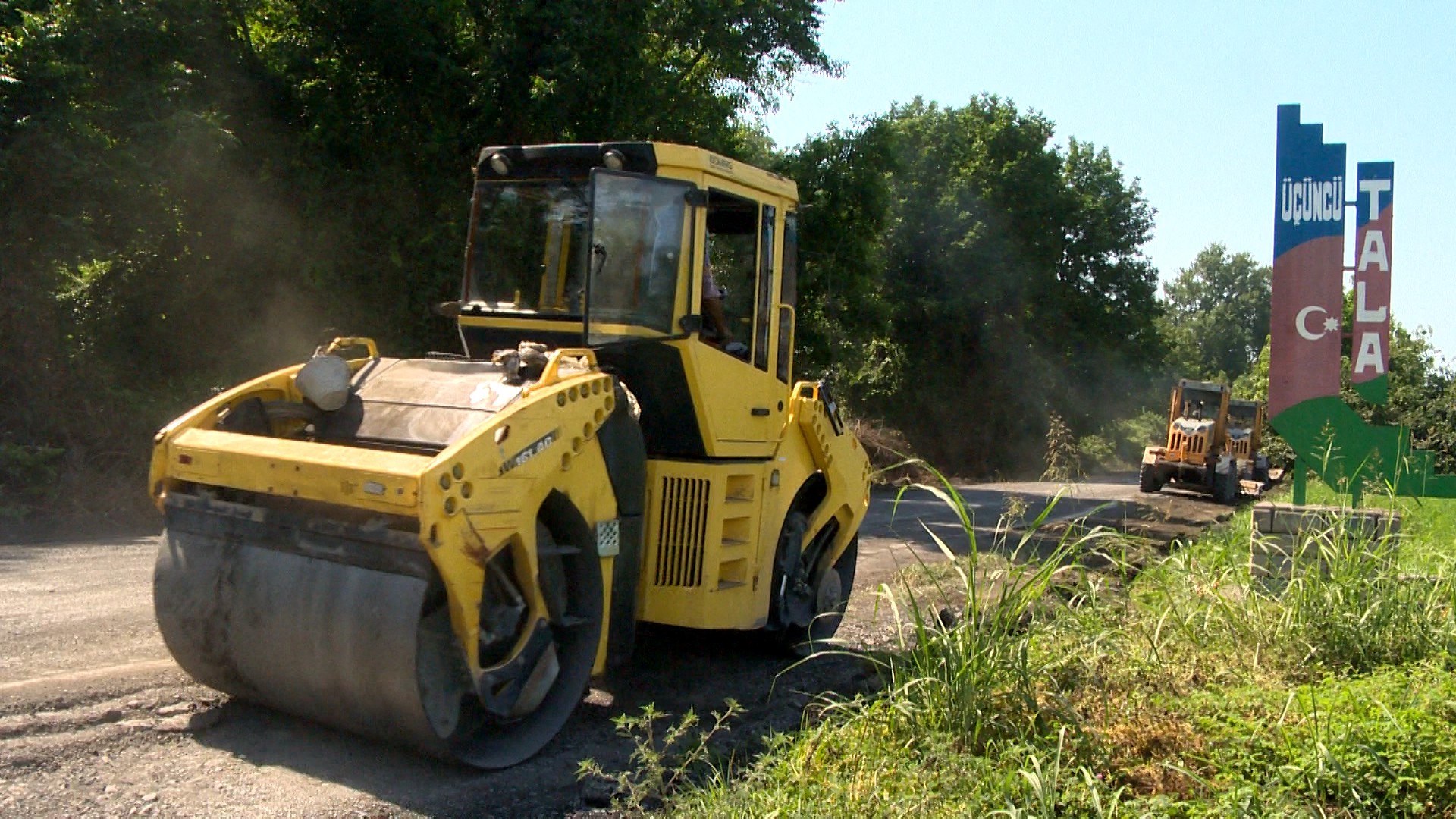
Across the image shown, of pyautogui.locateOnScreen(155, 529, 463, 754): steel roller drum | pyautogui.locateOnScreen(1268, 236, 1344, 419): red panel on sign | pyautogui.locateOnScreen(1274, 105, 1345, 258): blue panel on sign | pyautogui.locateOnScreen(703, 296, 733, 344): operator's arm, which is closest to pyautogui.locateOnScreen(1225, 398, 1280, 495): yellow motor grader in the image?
pyautogui.locateOnScreen(1268, 236, 1344, 419): red panel on sign

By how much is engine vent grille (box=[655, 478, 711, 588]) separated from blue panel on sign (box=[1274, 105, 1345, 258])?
4511 mm

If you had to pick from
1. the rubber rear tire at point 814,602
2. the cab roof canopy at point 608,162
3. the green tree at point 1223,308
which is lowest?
the rubber rear tire at point 814,602

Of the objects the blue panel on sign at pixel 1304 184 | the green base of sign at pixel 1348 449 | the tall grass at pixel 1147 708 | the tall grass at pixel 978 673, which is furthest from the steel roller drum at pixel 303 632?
the blue panel on sign at pixel 1304 184

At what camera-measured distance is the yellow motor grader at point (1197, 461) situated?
24.9 m

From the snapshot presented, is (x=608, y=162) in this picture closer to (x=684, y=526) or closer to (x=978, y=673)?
(x=684, y=526)

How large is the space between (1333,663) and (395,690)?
4.18 meters

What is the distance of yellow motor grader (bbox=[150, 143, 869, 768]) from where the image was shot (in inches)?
191

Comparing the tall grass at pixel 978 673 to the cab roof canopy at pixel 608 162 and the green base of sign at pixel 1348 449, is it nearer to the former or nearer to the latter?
the cab roof canopy at pixel 608 162

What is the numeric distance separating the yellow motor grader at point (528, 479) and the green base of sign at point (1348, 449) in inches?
124

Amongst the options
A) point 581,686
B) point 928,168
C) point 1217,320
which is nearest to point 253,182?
point 581,686

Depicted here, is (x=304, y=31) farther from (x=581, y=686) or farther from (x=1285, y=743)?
(x=1285, y=743)

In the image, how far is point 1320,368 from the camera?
8.25m

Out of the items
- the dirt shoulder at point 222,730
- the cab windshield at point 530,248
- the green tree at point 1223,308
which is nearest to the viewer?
the dirt shoulder at point 222,730

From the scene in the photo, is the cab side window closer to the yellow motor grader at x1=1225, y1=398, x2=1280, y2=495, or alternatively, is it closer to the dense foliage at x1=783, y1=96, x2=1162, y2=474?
the yellow motor grader at x1=1225, y1=398, x2=1280, y2=495
